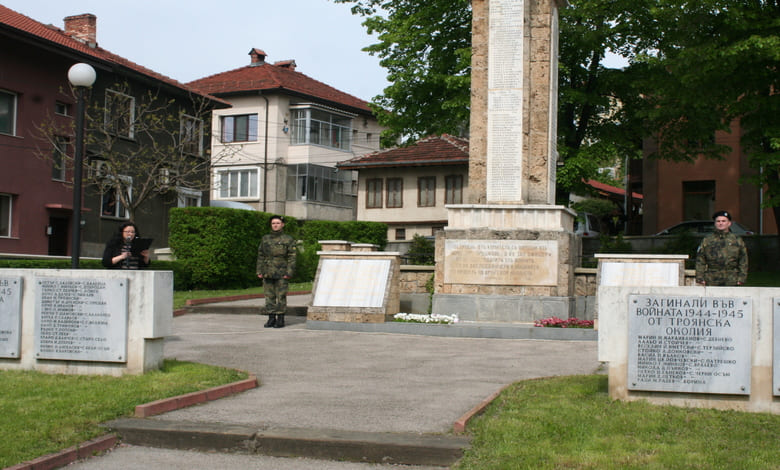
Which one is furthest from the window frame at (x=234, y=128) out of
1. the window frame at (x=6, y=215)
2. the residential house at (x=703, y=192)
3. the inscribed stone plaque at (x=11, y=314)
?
the inscribed stone plaque at (x=11, y=314)

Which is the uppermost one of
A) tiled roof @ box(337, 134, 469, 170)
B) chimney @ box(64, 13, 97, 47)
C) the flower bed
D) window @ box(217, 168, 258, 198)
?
chimney @ box(64, 13, 97, 47)

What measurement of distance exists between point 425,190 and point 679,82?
25406 mm

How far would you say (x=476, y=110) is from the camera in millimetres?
16812

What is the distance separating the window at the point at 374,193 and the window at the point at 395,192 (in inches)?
22.5

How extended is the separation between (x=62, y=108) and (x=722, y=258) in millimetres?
26112

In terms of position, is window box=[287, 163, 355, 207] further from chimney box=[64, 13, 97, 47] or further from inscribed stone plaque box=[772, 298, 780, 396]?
inscribed stone plaque box=[772, 298, 780, 396]

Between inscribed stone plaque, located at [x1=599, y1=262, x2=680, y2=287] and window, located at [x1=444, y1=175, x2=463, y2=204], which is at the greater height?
window, located at [x1=444, y1=175, x2=463, y2=204]

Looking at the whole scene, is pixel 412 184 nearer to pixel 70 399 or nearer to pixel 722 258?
pixel 722 258

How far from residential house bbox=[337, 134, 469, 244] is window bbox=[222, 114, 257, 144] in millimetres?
5787

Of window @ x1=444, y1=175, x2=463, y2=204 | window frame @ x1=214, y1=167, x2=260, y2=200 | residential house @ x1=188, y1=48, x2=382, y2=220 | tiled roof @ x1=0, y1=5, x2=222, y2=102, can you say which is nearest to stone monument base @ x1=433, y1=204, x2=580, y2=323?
tiled roof @ x1=0, y1=5, x2=222, y2=102

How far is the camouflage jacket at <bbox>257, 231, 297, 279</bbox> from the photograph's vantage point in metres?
15.4

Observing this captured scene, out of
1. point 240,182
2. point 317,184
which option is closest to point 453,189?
point 317,184

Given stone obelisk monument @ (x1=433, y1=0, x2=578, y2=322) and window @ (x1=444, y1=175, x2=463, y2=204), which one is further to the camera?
window @ (x1=444, y1=175, x2=463, y2=204)

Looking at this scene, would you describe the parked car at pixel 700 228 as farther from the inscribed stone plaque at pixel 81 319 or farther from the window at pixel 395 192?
the inscribed stone plaque at pixel 81 319
